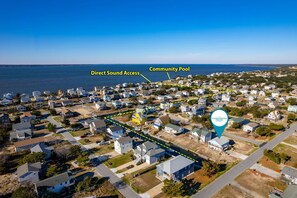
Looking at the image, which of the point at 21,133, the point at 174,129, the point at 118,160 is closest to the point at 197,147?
the point at 174,129

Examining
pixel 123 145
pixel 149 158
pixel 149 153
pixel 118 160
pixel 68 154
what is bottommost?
pixel 118 160

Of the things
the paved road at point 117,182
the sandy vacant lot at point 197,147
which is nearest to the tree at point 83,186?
the paved road at point 117,182

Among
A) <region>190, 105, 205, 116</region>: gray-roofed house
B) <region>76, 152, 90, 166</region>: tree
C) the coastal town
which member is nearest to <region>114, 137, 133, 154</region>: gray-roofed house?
the coastal town

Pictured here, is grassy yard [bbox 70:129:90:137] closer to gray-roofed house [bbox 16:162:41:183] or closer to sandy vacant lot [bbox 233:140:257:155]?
gray-roofed house [bbox 16:162:41:183]

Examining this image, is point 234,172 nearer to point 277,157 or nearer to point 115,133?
point 277,157

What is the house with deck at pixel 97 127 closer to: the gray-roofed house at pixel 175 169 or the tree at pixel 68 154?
the tree at pixel 68 154

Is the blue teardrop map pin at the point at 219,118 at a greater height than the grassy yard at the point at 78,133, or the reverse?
the blue teardrop map pin at the point at 219,118
